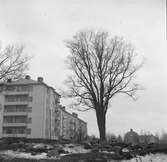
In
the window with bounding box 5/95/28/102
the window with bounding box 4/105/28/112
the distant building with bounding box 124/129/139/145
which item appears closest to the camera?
the distant building with bounding box 124/129/139/145

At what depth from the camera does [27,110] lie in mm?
66625

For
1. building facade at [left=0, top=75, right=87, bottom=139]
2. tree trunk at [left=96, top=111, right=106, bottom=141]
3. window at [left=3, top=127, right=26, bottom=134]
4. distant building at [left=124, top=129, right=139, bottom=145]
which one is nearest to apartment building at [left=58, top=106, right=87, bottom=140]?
distant building at [left=124, top=129, right=139, bottom=145]

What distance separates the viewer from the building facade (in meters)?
64.9

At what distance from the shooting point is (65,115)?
331 ft

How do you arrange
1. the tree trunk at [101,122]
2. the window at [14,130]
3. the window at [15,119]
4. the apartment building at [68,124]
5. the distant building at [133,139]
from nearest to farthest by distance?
the distant building at [133,139] → the tree trunk at [101,122] → the window at [14,130] → the window at [15,119] → the apartment building at [68,124]

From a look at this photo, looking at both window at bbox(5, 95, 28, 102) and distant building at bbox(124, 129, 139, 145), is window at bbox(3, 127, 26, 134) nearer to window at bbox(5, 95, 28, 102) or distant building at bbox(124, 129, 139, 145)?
window at bbox(5, 95, 28, 102)

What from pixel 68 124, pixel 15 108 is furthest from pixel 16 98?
pixel 68 124

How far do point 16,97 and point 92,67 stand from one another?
45345mm

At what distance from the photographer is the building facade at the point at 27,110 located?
64875 mm

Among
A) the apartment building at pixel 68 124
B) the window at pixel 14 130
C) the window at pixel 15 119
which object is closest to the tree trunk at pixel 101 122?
the window at pixel 14 130

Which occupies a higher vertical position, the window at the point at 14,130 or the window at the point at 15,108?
the window at the point at 15,108

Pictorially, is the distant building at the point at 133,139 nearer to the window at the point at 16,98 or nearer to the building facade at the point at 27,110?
the building facade at the point at 27,110

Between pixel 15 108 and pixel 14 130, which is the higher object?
pixel 15 108

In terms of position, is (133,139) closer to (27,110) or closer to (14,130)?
(27,110)
